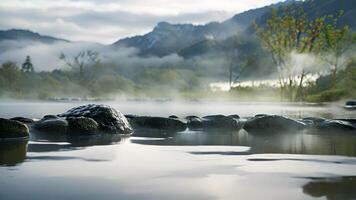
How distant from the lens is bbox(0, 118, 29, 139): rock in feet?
34.2

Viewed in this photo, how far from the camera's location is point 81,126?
12.4 m

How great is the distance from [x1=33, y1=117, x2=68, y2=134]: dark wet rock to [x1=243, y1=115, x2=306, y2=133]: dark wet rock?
5.38 m

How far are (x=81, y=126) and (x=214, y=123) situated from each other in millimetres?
4734

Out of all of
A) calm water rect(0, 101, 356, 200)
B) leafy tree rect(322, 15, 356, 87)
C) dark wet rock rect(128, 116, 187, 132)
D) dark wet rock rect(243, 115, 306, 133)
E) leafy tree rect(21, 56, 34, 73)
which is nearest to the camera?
calm water rect(0, 101, 356, 200)

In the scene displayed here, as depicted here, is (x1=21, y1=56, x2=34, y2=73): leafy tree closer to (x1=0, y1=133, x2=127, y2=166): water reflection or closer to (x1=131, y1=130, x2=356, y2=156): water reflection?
(x1=0, y1=133, x2=127, y2=166): water reflection

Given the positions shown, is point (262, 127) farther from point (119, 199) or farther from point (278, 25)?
point (278, 25)

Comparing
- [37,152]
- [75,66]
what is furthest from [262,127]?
[75,66]

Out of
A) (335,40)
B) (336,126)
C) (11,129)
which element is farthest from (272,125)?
(335,40)

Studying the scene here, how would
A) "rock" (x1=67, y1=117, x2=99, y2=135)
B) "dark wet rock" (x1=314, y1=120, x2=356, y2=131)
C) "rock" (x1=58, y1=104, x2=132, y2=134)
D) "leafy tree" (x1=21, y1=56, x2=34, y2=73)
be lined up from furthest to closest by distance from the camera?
1. "leafy tree" (x1=21, y1=56, x2=34, y2=73)
2. "dark wet rock" (x1=314, y1=120, x2=356, y2=131)
3. "rock" (x1=58, y1=104, x2=132, y2=134)
4. "rock" (x1=67, y1=117, x2=99, y2=135)

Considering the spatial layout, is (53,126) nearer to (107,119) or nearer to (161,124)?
(107,119)

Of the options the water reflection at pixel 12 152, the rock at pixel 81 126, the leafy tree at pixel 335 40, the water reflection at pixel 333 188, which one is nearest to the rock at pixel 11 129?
A: the water reflection at pixel 12 152

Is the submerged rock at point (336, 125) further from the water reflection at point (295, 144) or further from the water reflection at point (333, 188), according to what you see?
the water reflection at point (333, 188)

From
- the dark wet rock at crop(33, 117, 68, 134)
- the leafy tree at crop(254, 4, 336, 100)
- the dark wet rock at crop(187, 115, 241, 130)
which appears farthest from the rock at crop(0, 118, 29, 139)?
the leafy tree at crop(254, 4, 336, 100)

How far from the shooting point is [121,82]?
412 feet
